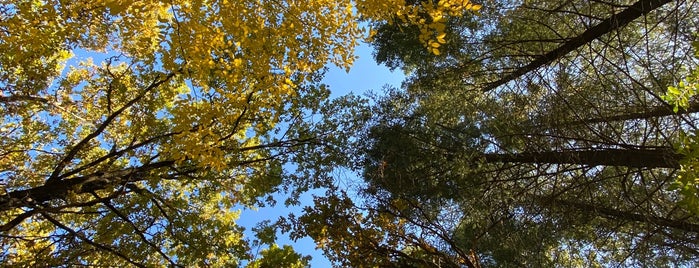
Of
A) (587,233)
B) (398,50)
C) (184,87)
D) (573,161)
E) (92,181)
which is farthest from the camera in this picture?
(184,87)

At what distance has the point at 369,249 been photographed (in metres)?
5.52

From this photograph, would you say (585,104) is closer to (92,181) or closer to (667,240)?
(667,240)

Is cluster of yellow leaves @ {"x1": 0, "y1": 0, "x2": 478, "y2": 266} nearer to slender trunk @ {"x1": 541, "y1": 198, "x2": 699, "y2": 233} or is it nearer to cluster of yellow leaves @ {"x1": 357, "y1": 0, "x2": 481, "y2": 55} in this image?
cluster of yellow leaves @ {"x1": 357, "y1": 0, "x2": 481, "y2": 55}

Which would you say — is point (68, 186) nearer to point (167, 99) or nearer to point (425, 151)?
point (167, 99)

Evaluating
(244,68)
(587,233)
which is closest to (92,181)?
(244,68)

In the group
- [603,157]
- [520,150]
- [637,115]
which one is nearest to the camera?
[637,115]

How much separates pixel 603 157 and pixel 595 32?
1.55 m

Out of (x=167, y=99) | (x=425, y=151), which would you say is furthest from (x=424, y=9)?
(x=167, y=99)

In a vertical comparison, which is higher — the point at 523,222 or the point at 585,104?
the point at 585,104

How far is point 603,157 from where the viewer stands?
213 inches

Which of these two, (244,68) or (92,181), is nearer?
(244,68)

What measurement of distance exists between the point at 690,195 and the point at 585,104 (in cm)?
365

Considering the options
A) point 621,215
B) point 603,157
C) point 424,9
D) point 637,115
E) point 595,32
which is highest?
point 595,32

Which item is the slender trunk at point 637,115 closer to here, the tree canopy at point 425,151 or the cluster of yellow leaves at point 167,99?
the tree canopy at point 425,151
